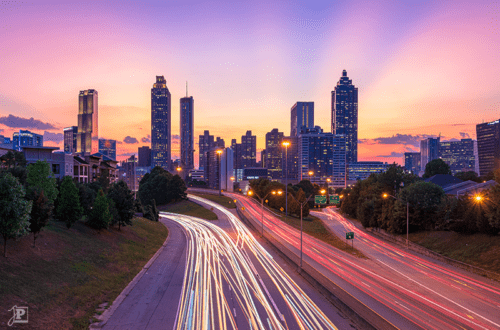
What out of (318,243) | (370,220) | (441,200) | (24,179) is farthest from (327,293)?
(370,220)

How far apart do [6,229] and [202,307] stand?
14844mm

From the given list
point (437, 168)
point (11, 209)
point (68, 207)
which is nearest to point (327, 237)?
point (68, 207)

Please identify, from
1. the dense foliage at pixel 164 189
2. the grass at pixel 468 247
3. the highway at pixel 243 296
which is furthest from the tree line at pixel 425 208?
the dense foliage at pixel 164 189

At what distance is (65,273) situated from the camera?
24.1 metres

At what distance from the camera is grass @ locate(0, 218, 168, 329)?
59.8ft

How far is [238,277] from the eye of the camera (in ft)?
100

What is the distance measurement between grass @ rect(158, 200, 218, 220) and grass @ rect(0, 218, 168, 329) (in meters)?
44.9

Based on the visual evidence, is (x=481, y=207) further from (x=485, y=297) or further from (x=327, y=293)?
(x=327, y=293)

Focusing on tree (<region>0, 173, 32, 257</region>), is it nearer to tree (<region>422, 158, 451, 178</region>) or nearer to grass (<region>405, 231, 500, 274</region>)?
grass (<region>405, 231, 500, 274</region>)

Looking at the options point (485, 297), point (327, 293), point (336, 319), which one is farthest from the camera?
point (485, 297)

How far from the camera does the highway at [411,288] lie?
68.4 feet

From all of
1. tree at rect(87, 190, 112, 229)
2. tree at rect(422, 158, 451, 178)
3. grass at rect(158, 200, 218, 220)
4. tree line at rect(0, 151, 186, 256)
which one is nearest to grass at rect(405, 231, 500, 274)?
tree at rect(87, 190, 112, 229)

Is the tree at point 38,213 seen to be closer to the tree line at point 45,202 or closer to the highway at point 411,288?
the tree line at point 45,202

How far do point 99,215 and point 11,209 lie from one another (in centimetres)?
1710
